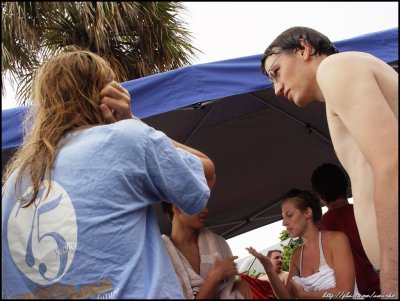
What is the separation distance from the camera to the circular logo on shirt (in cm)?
183

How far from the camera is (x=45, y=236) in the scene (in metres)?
1.86

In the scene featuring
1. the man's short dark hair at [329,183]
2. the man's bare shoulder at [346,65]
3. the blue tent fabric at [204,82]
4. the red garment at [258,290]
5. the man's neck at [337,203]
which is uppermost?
the man's bare shoulder at [346,65]

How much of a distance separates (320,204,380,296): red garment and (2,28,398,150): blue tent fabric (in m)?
0.93

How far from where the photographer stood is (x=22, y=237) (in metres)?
1.89

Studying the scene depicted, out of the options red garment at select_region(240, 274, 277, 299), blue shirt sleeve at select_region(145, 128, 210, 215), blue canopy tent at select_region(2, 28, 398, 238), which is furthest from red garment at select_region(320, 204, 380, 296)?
blue shirt sleeve at select_region(145, 128, 210, 215)

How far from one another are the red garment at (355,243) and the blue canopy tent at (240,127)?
91 cm

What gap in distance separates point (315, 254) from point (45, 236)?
2.23 metres

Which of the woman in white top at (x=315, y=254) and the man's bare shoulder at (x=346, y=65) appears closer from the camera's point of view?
the man's bare shoulder at (x=346, y=65)

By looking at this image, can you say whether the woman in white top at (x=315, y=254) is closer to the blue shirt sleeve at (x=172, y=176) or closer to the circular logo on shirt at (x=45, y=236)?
the blue shirt sleeve at (x=172, y=176)

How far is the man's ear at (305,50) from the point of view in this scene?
2.85 meters

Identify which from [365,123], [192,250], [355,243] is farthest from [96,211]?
[355,243]

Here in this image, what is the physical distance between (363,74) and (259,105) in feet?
11.0

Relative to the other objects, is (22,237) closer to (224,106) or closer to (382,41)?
(382,41)

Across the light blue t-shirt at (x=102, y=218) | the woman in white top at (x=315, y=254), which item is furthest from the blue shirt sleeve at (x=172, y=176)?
the woman in white top at (x=315, y=254)
